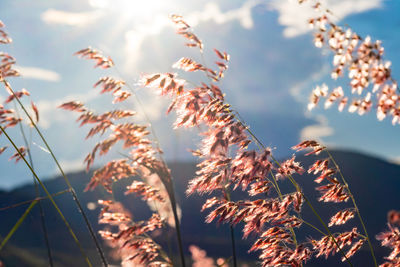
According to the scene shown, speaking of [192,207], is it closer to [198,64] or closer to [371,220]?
[371,220]

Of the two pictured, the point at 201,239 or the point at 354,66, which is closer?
the point at 354,66

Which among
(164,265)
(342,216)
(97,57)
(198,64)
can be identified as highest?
(97,57)

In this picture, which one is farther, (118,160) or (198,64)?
(118,160)

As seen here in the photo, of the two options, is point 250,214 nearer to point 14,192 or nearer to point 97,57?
point 97,57

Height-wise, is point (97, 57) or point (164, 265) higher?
point (97, 57)

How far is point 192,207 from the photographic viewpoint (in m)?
8.48

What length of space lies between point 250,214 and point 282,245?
17.2 inches

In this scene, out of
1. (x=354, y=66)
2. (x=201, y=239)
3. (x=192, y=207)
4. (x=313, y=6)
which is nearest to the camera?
(x=354, y=66)

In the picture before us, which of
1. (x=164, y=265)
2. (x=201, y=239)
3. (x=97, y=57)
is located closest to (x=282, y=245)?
(x=164, y=265)

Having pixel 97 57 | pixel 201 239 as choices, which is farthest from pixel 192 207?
pixel 97 57

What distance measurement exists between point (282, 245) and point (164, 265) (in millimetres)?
871

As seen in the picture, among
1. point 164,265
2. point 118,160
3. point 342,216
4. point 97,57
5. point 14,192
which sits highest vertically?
point 14,192

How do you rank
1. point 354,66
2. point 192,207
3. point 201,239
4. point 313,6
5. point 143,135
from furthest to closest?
point 192,207 < point 201,239 < point 143,135 < point 313,6 < point 354,66

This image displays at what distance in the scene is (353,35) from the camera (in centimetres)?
168
